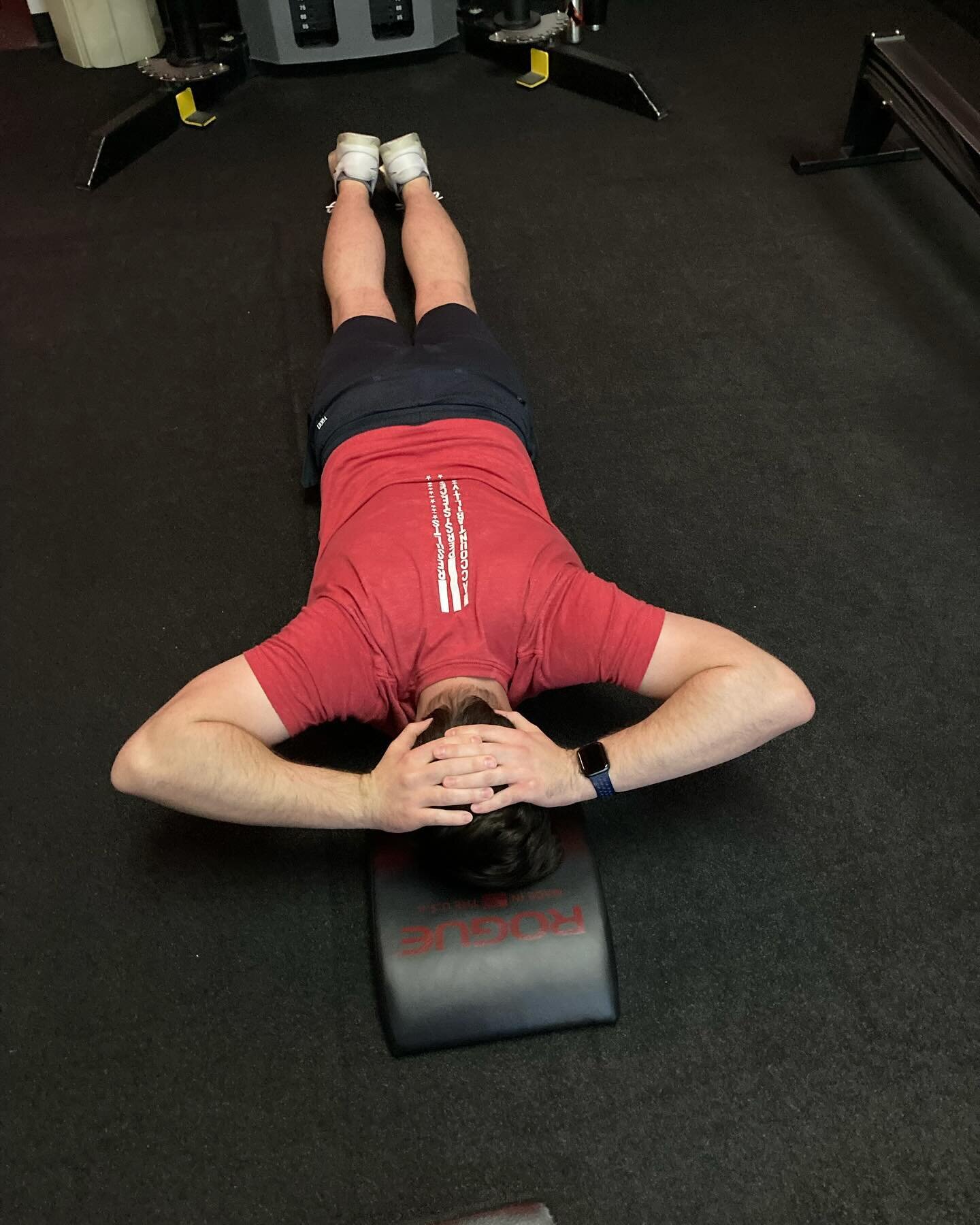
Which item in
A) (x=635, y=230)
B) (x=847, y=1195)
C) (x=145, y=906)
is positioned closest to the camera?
(x=847, y=1195)

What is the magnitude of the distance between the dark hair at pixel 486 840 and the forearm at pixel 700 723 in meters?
0.11

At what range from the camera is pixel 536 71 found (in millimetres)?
3221

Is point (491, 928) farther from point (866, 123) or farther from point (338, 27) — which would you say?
point (338, 27)

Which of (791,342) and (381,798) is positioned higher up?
(381,798)

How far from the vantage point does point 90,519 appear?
1.99m

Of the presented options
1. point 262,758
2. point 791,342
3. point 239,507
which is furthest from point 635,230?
point 262,758

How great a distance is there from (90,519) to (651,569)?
3.74 feet

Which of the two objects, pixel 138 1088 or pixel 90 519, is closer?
pixel 138 1088

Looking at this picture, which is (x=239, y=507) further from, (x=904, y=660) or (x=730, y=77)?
(x=730, y=77)

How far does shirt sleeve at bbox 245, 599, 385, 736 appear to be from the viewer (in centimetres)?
136

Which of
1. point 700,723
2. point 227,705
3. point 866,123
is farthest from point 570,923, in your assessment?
point 866,123

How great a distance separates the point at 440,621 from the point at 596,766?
31 centimetres

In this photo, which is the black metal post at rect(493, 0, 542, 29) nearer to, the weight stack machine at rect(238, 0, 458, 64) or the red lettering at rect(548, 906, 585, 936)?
the weight stack machine at rect(238, 0, 458, 64)

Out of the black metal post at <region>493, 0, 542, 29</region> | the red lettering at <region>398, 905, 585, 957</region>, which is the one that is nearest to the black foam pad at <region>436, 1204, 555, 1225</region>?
the red lettering at <region>398, 905, 585, 957</region>
